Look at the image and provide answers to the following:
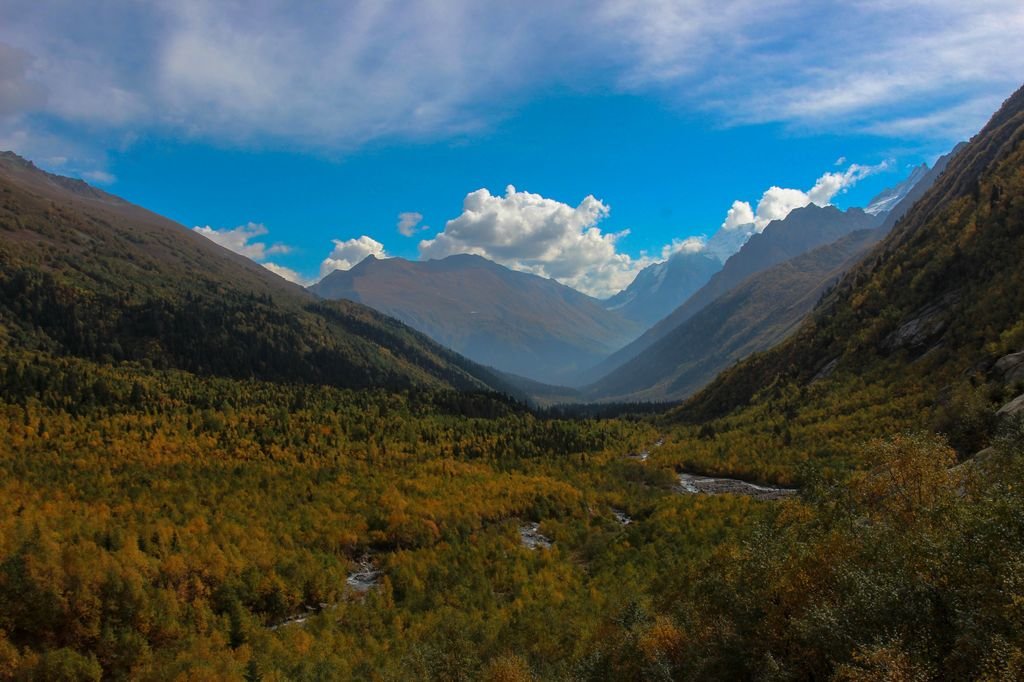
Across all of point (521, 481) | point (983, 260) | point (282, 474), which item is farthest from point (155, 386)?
point (983, 260)

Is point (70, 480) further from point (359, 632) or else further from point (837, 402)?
point (837, 402)

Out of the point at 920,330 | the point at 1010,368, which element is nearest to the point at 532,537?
the point at 1010,368

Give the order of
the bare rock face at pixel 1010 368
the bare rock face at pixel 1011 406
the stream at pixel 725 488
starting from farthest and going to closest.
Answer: the stream at pixel 725 488 → the bare rock face at pixel 1010 368 → the bare rock face at pixel 1011 406

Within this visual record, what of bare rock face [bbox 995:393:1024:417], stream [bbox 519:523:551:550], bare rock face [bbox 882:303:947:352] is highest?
bare rock face [bbox 882:303:947:352]

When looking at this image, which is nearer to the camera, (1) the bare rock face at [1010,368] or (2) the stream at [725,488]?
(1) the bare rock face at [1010,368]

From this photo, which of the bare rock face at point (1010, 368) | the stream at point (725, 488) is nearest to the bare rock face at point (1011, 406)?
the bare rock face at point (1010, 368)

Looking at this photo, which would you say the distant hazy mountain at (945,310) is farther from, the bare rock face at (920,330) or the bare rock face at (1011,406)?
the bare rock face at (1011,406)

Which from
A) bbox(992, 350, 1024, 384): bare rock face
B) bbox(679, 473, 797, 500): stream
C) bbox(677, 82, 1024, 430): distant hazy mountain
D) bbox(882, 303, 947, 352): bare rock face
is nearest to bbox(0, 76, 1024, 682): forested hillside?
bbox(992, 350, 1024, 384): bare rock face

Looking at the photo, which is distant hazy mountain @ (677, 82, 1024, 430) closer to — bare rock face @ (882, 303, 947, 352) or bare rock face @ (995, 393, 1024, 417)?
bare rock face @ (882, 303, 947, 352)

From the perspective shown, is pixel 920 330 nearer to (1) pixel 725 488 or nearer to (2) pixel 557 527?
(1) pixel 725 488
